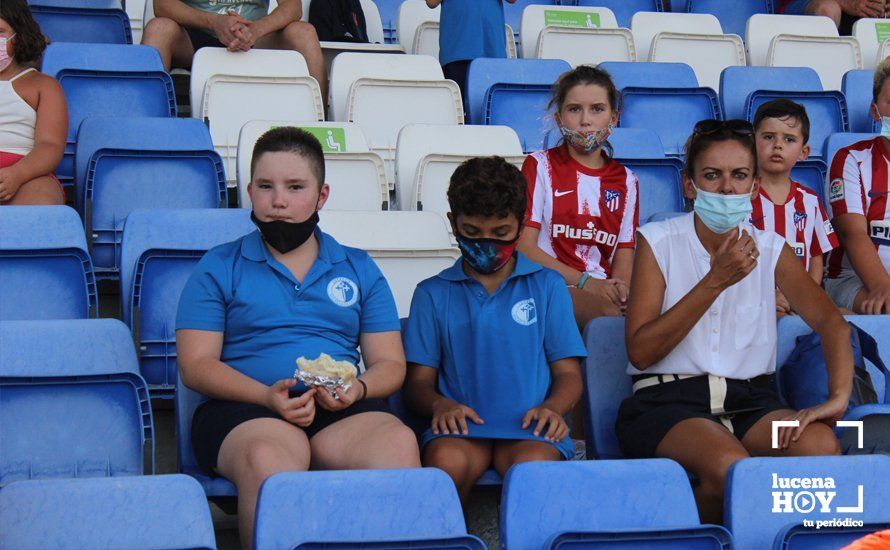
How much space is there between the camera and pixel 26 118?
171 inches

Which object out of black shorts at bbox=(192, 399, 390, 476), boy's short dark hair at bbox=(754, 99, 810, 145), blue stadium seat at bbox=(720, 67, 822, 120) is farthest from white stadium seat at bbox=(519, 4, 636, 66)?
black shorts at bbox=(192, 399, 390, 476)

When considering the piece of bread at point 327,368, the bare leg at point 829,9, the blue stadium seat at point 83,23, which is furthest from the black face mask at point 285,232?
the bare leg at point 829,9

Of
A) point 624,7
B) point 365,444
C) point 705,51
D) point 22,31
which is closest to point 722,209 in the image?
point 365,444

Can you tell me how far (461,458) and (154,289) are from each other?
1.14m

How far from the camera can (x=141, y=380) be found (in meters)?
2.99

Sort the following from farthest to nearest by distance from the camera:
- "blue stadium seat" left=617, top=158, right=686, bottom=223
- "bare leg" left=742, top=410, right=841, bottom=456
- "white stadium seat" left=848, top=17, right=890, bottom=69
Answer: "white stadium seat" left=848, top=17, right=890, bottom=69 → "blue stadium seat" left=617, top=158, right=686, bottom=223 → "bare leg" left=742, top=410, right=841, bottom=456

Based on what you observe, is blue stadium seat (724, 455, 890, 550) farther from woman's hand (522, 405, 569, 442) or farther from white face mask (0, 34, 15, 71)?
white face mask (0, 34, 15, 71)

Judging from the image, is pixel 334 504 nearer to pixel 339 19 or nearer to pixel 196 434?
pixel 196 434

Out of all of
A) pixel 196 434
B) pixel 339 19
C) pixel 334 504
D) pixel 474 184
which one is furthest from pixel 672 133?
pixel 334 504

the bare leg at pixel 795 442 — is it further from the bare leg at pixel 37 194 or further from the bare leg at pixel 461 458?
the bare leg at pixel 37 194

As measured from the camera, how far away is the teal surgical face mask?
3.39 metres

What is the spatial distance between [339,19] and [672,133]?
1806 mm

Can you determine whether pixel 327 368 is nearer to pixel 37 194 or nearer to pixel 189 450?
pixel 189 450

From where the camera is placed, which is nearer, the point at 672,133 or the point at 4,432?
the point at 4,432
